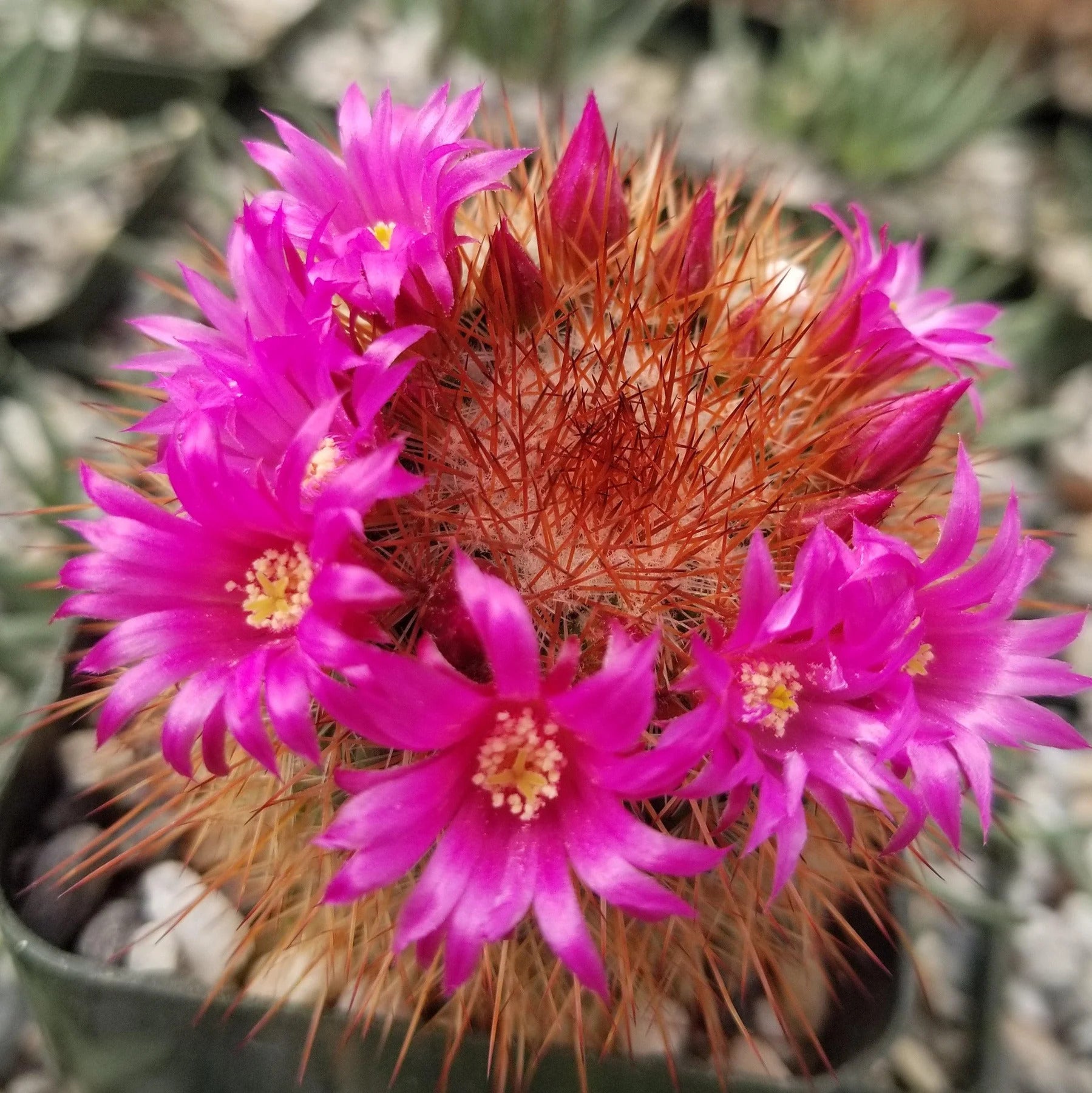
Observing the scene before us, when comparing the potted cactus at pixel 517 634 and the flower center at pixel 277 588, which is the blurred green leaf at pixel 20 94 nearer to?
the potted cactus at pixel 517 634

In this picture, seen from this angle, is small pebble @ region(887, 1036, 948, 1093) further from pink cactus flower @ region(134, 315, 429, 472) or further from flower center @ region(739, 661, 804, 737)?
pink cactus flower @ region(134, 315, 429, 472)

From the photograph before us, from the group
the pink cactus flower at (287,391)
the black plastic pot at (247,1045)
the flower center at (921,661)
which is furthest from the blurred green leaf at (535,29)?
the black plastic pot at (247,1045)

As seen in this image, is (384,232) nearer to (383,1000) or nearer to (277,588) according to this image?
(277,588)

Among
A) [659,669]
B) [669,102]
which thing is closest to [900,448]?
[659,669]

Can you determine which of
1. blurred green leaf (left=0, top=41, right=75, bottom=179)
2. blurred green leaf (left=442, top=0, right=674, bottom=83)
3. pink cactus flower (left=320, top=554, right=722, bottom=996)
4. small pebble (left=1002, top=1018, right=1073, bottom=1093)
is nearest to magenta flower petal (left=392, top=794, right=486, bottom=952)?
pink cactus flower (left=320, top=554, right=722, bottom=996)

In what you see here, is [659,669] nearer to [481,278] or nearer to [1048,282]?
[481,278]
